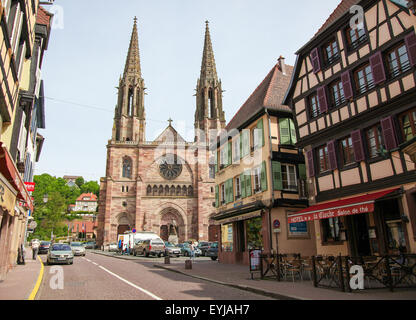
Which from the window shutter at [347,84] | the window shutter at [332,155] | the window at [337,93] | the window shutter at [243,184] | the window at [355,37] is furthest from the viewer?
the window shutter at [243,184]

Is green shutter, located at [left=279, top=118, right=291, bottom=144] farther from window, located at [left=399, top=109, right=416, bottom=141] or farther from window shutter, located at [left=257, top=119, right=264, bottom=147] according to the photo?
window, located at [left=399, top=109, right=416, bottom=141]

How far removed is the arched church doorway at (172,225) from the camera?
45.5 meters

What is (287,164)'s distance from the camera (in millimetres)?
18172

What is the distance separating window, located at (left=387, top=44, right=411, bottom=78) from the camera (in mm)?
10930

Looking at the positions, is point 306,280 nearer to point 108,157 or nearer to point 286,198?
point 286,198

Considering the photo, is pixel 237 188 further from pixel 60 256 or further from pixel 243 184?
pixel 60 256

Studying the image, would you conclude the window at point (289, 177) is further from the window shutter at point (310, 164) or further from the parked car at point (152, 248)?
the parked car at point (152, 248)

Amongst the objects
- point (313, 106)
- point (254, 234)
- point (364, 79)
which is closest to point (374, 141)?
point (364, 79)

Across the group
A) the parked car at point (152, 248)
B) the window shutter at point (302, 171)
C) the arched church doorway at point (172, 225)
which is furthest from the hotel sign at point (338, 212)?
the arched church doorway at point (172, 225)

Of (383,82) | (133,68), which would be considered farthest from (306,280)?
(133,68)

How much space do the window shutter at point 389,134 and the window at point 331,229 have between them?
3.84m

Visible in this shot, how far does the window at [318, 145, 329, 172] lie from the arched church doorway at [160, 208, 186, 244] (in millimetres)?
33276

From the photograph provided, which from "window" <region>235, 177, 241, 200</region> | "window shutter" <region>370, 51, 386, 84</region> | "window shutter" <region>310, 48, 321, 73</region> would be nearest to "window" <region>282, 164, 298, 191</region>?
"window" <region>235, 177, 241, 200</region>
